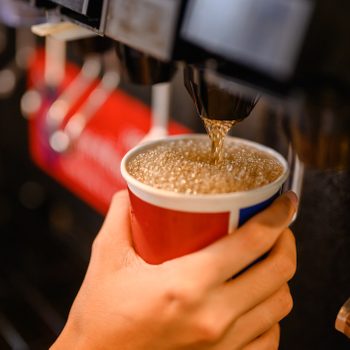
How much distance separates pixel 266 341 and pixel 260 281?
10 cm

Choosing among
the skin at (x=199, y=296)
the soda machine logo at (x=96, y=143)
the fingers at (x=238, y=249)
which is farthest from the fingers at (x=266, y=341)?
the soda machine logo at (x=96, y=143)

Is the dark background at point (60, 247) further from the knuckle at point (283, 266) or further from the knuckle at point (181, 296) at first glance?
the knuckle at point (181, 296)

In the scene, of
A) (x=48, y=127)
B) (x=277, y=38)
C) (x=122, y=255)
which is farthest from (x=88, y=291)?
(x=48, y=127)

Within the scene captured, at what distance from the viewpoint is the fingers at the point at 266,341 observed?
2.36 ft

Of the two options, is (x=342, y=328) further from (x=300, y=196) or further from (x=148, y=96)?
(x=148, y=96)

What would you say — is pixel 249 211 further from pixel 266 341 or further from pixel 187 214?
pixel 266 341

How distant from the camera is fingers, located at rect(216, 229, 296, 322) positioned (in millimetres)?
647

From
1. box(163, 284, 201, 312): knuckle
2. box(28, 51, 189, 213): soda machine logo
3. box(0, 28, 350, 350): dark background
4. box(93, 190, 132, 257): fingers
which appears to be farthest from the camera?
box(28, 51, 189, 213): soda machine logo

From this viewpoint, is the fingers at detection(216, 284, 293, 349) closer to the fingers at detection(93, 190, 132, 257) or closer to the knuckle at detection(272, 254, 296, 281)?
the knuckle at detection(272, 254, 296, 281)

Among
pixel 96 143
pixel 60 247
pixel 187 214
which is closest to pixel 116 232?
pixel 187 214

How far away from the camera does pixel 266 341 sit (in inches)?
28.6

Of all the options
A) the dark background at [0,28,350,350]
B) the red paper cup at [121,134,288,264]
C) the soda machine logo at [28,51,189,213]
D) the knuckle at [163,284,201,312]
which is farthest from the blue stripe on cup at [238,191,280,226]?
the soda machine logo at [28,51,189,213]

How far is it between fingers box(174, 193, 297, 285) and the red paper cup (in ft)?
0.05

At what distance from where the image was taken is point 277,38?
1.57 feet
